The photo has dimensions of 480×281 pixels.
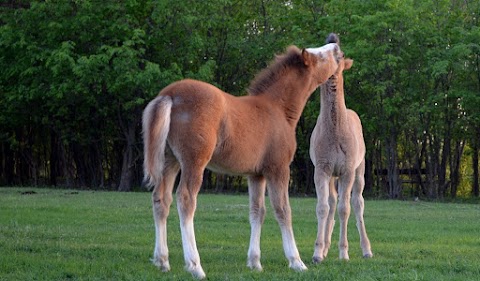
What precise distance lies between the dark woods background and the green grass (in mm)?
13706

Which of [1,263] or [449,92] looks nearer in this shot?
[1,263]

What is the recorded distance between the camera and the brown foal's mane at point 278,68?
32.8ft

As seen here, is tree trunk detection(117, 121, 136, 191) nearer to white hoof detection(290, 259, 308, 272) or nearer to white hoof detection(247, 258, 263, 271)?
white hoof detection(247, 258, 263, 271)

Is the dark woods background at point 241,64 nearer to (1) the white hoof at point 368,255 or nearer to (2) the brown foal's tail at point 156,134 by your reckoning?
(1) the white hoof at point 368,255

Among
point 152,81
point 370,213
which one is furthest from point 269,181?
point 152,81

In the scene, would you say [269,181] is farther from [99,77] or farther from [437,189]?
[437,189]

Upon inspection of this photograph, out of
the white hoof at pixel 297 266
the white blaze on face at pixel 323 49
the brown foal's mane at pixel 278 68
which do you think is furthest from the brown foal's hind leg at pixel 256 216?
the white blaze on face at pixel 323 49

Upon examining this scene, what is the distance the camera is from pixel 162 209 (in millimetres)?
8945

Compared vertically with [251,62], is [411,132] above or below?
below

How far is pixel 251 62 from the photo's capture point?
122ft

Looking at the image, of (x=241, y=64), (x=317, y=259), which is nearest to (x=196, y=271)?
(x=317, y=259)

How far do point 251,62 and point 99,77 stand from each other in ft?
24.2

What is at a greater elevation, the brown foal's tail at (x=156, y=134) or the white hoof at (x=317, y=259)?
the brown foal's tail at (x=156, y=134)

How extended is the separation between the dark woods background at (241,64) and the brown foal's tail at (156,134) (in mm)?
23273
